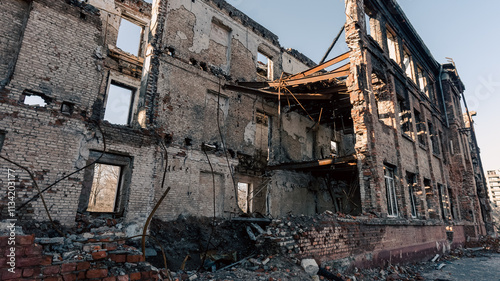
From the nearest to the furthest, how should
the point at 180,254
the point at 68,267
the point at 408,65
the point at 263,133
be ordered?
1. the point at 68,267
2. the point at 180,254
3. the point at 263,133
4. the point at 408,65

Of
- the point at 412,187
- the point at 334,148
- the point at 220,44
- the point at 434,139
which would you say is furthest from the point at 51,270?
the point at 434,139

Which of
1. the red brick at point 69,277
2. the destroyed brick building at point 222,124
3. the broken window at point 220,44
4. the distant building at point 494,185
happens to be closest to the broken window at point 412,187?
the destroyed brick building at point 222,124

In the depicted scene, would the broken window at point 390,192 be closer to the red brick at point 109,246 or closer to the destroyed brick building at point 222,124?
the destroyed brick building at point 222,124

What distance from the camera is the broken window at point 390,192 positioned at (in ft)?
30.2

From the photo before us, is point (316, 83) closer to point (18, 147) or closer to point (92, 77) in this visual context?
point (92, 77)

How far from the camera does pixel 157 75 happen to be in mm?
9016

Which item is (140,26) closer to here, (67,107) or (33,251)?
(67,107)

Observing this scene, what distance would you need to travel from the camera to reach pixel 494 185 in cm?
3475

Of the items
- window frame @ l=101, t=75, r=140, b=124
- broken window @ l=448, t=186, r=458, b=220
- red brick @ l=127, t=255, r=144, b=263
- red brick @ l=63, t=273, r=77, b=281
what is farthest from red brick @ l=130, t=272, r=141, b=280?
broken window @ l=448, t=186, r=458, b=220

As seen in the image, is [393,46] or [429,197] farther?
[393,46]

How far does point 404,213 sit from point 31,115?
11869 millimetres

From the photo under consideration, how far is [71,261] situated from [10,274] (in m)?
0.58

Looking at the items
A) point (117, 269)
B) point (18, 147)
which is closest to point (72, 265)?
point (117, 269)

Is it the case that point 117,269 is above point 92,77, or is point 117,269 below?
below
